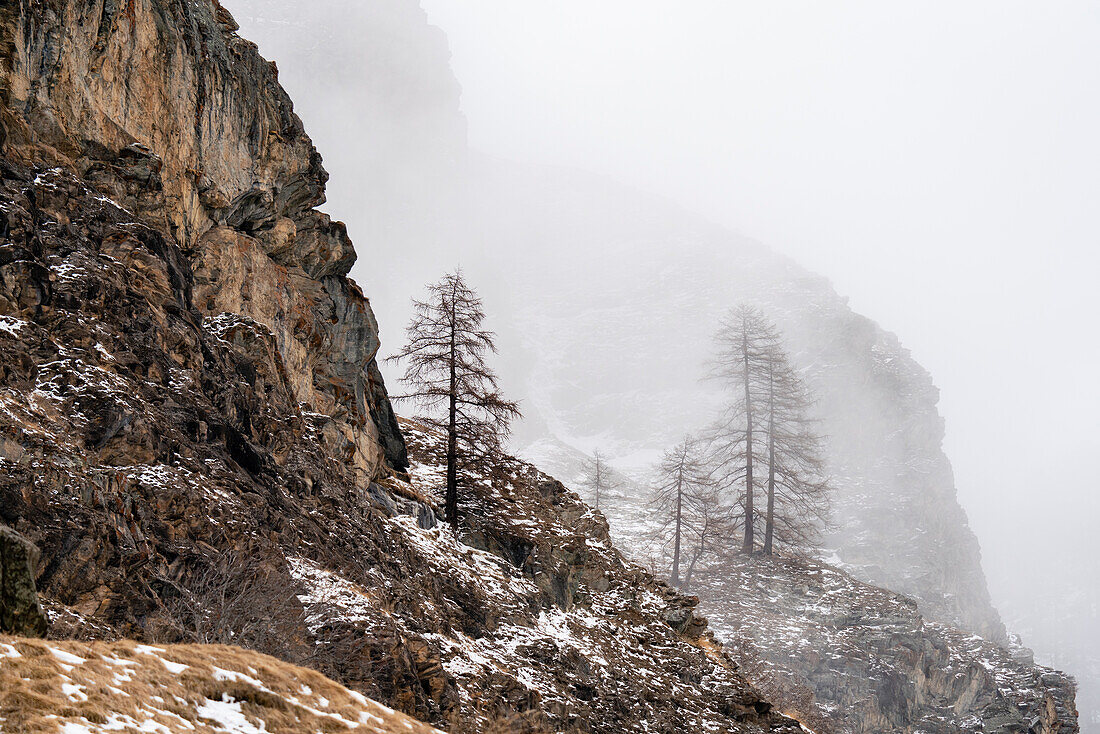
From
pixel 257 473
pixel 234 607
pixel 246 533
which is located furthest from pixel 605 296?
pixel 234 607

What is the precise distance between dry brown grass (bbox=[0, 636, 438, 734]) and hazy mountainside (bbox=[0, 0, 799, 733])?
0.09 metres

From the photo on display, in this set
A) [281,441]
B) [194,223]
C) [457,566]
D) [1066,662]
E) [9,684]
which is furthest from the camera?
[1066,662]

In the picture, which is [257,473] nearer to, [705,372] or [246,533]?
[246,533]

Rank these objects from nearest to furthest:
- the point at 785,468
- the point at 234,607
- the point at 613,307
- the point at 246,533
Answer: the point at 234,607 → the point at 246,533 → the point at 785,468 → the point at 613,307

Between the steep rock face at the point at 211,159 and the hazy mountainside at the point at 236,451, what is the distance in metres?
0.06

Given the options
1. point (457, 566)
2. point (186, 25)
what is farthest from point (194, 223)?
point (457, 566)

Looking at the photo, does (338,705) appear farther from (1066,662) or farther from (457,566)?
(1066,662)

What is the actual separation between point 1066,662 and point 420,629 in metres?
79.2

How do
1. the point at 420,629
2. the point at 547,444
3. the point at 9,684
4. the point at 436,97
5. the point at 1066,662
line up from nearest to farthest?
the point at 9,684 < the point at 420,629 < the point at 1066,662 < the point at 547,444 < the point at 436,97

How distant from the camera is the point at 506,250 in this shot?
509 ft

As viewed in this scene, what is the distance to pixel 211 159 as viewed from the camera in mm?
16766

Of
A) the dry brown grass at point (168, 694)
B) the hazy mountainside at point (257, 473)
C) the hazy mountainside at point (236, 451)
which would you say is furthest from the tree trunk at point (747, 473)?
the dry brown grass at point (168, 694)

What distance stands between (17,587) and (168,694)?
1870 mm

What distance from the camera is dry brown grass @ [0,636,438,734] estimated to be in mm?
5551
